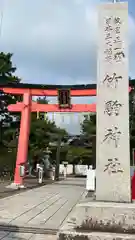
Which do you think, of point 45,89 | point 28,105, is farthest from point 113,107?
point 28,105

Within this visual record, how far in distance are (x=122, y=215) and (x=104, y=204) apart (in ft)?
1.02

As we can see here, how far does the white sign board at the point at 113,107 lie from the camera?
4.69 m

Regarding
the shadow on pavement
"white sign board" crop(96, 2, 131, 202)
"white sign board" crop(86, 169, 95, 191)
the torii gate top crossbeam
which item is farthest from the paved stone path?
the torii gate top crossbeam

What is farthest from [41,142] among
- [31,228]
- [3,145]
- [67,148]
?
[31,228]

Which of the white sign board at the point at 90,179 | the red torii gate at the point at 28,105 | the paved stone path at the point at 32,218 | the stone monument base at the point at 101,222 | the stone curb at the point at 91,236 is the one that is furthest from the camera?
the red torii gate at the point at 28,105

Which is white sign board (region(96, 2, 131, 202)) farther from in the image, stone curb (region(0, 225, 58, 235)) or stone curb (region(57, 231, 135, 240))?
stone curb (region(0, 225, 58, 235))

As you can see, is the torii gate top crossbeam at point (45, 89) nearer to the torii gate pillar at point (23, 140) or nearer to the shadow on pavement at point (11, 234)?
the torii gate pillar at point (23, 140)

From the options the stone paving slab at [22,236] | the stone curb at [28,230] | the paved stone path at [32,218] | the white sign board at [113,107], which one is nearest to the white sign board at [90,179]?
the paved stone path at [32,218]

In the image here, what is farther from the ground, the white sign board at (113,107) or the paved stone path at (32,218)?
the white sign board at (113,107)

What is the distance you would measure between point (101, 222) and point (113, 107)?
1.79 metres

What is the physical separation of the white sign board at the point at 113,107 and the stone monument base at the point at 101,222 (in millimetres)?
379

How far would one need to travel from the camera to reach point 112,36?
17.1 ft

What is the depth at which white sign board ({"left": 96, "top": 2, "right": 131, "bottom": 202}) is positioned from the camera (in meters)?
4.69

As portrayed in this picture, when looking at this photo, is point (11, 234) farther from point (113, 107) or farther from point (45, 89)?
point (45, 89)
